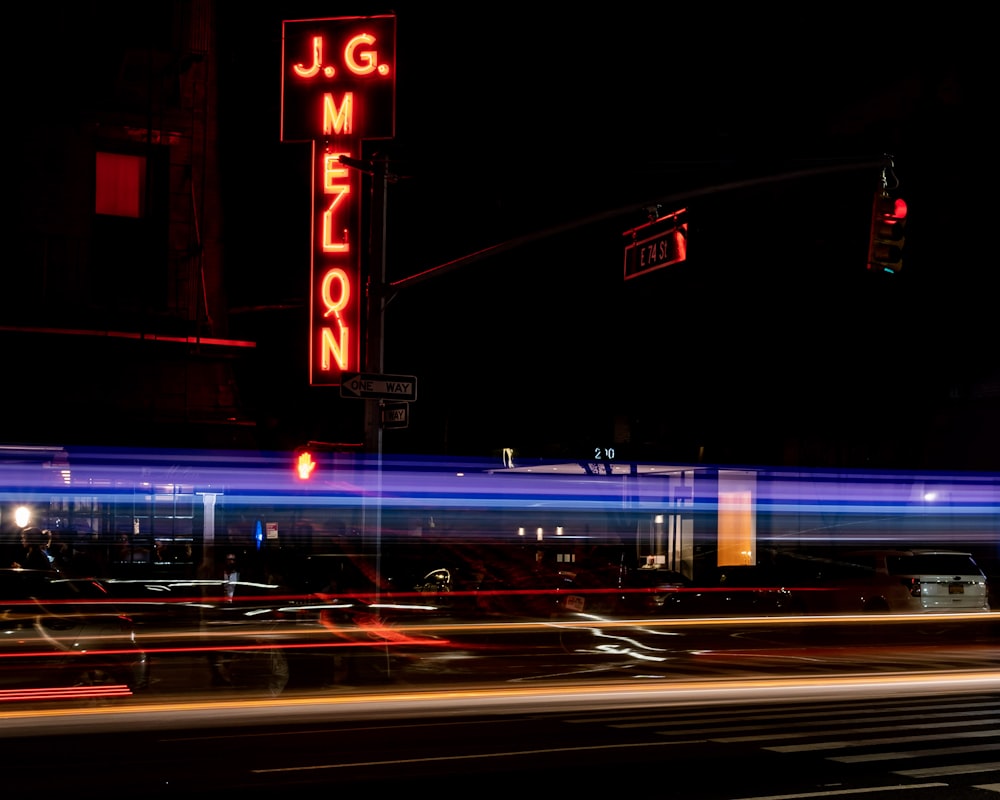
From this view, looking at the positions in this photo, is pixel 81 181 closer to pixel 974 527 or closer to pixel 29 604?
pixel 29 604

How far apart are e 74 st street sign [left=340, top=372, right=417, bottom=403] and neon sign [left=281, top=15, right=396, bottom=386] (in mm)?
6117

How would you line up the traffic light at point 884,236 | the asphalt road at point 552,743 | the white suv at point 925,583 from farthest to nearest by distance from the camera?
1. the white suv at point 925,583
2. the traffic light at point 884,236
3. the asphalt road at point 552,743

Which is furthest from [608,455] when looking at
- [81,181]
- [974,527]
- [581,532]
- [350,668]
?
[350,668]

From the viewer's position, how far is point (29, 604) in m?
14.1

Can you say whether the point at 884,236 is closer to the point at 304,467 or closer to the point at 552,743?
the point at 552,743

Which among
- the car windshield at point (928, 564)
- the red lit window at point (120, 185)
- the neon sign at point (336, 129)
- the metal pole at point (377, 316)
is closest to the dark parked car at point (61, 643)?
the metal pole at point (377, 316)

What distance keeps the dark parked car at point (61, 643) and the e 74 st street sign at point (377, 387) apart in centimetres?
391

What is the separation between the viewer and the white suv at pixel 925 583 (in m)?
24.1

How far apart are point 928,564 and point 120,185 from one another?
696 inches

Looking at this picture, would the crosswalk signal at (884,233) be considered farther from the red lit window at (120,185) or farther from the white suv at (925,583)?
the red lit window at (120,185)

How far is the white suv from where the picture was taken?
24109 millimetres

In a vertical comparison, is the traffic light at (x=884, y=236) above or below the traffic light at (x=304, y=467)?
above

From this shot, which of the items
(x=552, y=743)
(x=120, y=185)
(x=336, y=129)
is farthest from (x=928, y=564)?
(x=120, y=185)

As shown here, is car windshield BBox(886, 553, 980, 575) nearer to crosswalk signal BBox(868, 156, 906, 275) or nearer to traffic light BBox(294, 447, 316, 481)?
crosswalk signal BBox(868, 156, 906, 275)
